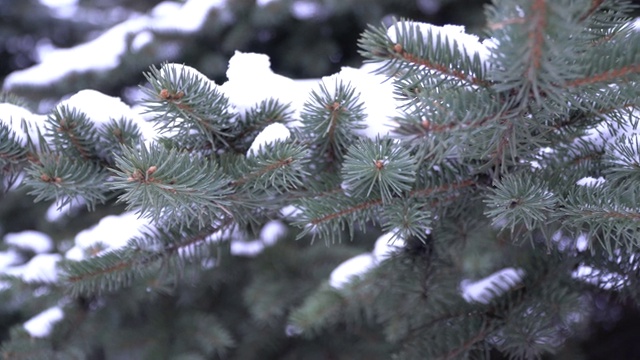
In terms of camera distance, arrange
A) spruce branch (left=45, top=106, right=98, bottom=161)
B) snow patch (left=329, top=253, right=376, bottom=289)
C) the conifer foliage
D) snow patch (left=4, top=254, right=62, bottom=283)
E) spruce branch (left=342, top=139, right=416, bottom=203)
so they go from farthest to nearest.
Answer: snow patch (left=4, top=254, right=62, bottom=283) < snow patch (left=329, top=253, right=376, bottom=289) < spruce branch (left=45, top=106, right=98, bottom=161) < spruce branch (left=342, top=139, right=416, bottom=203) < the conifer foliage

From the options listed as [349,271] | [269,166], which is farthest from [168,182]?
[349,271]

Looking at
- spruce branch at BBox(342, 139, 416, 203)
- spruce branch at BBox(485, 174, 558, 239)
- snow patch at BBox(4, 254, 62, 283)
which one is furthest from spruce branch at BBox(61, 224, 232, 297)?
snow patch at BBox(4, 254, 62, 283)

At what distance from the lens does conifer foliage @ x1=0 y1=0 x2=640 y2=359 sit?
0.61 m

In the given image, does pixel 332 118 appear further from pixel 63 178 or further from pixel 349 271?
pixel 349 271

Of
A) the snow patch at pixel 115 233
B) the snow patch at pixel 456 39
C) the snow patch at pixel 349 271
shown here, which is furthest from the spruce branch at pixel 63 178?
the snow patch at pixel 349 271

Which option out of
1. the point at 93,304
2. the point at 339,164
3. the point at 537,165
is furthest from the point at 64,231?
the point at 537,165

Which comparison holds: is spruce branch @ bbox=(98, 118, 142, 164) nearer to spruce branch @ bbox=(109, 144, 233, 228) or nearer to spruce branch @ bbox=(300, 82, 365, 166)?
spruce branch @ bbox=(109, 144, 233, 228)

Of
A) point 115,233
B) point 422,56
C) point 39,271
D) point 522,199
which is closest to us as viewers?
point 422,56

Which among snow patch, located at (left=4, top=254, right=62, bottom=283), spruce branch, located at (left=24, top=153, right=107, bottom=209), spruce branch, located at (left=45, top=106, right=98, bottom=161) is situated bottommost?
spruce branch, located at (left=24, top=153, right=107, bottom=209)

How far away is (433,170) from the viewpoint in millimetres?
874

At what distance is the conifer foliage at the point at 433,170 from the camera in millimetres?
607

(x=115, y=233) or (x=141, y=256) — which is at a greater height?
(x=115, y=233)

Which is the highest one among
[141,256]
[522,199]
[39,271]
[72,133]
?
[39,271]

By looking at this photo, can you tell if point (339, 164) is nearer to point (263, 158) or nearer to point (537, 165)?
point (263, 158)
